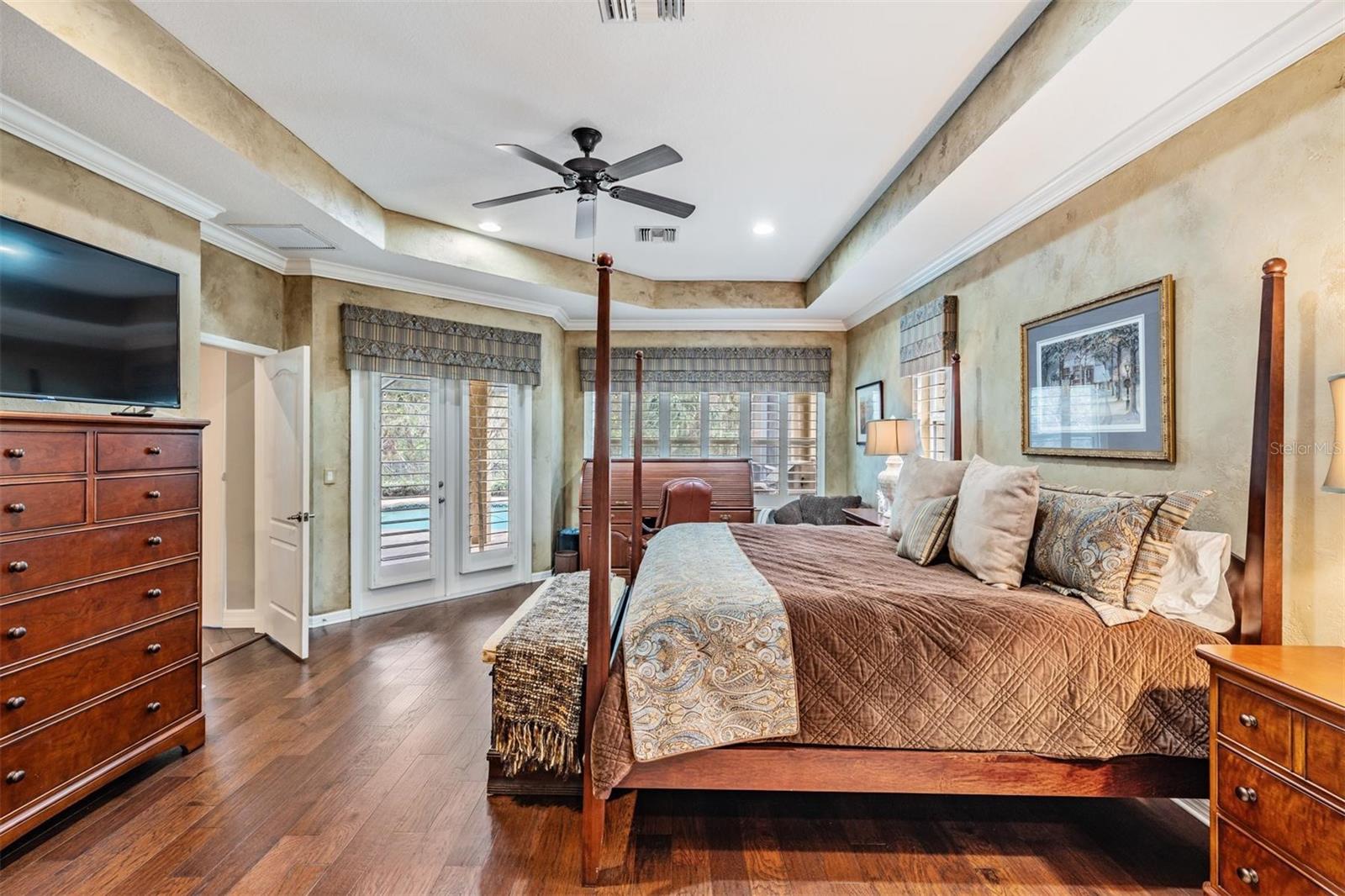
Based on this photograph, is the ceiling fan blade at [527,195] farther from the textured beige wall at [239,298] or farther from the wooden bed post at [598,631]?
the textured beige wall at [239,298]

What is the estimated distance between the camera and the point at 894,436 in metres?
4.11

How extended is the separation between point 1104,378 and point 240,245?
4.49 meters

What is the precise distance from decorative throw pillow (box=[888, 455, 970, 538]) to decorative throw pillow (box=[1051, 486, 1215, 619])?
30.4 inches

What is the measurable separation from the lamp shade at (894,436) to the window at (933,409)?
0.10 metres

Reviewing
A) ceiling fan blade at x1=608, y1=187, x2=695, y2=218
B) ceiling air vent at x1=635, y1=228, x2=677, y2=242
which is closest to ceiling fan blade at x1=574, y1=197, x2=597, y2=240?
ceiling fan blade at x1=608, y1=187, x2=695, y2=218

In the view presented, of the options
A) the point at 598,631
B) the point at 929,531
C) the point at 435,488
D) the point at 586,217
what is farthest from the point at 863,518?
the point at 435,488

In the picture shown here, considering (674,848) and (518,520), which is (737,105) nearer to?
(674,848)

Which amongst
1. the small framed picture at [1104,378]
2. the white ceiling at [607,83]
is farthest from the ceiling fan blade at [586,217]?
the small framed picture at [1104,378]

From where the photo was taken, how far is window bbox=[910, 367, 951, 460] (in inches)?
154

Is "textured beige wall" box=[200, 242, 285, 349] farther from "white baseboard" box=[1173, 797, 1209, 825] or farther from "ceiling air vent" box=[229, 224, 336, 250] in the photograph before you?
"white baseboard" box=[1173, 797, 1209, 825]

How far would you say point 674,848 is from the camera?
1.86 m

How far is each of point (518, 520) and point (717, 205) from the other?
306cm

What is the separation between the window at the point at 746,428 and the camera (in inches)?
235

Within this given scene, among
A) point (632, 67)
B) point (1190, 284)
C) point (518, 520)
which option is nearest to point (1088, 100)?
point (1190, 284)
